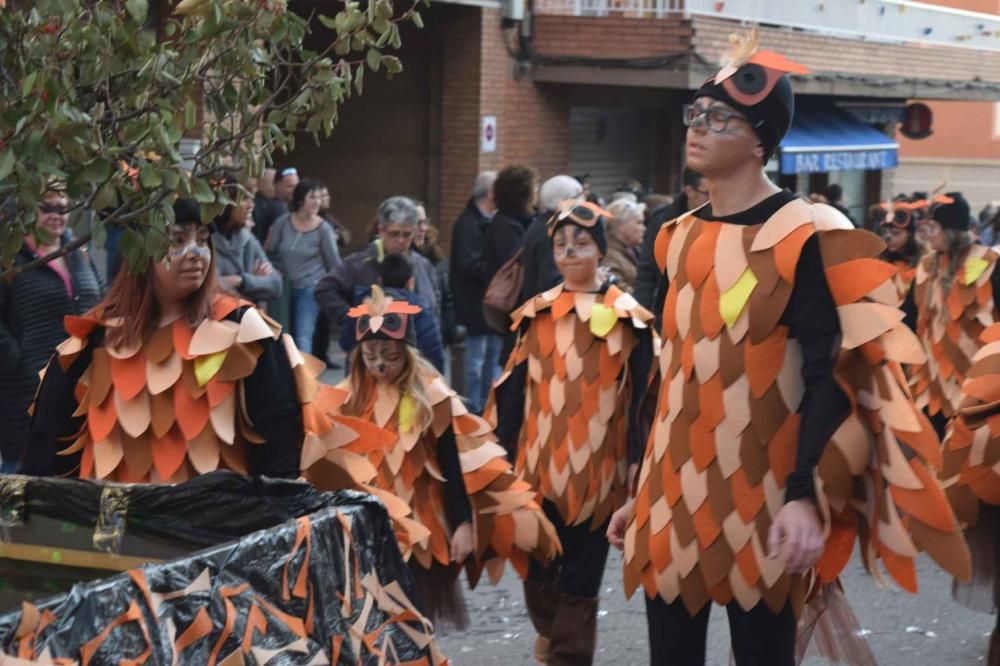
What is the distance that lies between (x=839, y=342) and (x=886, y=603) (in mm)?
4210

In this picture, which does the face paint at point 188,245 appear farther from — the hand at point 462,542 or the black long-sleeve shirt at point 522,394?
the black long-sleeve shirt at point 522,394

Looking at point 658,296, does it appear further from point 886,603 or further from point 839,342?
point 886,603

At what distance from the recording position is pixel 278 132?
11.3ft

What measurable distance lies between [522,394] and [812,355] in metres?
2.56

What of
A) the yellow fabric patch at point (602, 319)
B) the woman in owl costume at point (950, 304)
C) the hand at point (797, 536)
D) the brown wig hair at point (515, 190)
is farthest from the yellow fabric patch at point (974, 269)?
the hand at point (797, 536)

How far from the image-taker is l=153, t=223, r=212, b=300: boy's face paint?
439cm

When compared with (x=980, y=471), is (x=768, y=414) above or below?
above

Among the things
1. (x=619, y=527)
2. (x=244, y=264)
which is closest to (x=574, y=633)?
(x=619, y=527)

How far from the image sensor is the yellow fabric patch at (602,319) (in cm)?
615

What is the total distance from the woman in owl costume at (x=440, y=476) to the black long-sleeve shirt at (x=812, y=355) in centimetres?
200

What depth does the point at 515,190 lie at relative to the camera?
1062 centimetres

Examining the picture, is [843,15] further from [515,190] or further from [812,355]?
[812,355]

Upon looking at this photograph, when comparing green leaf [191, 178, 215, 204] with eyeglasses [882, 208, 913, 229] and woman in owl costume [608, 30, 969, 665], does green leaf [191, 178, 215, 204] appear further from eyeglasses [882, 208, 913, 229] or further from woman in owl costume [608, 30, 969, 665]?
eyeglasses [882, 208, 913, 229]

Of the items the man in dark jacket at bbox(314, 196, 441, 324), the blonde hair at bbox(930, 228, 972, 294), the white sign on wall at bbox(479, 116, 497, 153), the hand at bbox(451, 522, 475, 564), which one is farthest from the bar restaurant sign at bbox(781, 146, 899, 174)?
the hand at bbox(451, 522, 475, 564)
